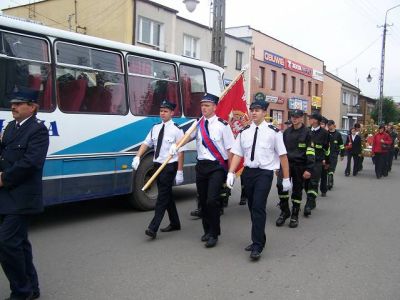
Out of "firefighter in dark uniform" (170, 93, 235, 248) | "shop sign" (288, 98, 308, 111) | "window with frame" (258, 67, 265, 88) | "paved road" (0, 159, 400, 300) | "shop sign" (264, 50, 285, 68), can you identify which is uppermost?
"shop sign" (264, 50, 285, 68)

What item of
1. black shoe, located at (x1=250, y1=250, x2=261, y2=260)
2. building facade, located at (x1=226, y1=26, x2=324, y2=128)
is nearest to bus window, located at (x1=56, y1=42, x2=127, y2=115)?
black shoe, located at (x1=250, y1=250, x2=261, y2=260)

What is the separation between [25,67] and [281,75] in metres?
33.5

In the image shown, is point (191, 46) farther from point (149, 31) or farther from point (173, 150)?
point (173, 150)

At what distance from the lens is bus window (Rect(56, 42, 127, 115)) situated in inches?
276

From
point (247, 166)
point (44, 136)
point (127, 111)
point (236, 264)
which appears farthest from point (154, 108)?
point (44, 136)

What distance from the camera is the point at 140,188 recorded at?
328 inches

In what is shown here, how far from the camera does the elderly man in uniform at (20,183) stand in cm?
387

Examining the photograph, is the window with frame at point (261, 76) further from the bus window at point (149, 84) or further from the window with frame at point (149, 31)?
the bus window at point (149, 84)

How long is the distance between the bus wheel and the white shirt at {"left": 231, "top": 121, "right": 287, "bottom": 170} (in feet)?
9.18

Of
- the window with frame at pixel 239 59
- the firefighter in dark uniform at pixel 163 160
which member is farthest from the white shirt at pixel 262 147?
the window with frame at pixel 239 59

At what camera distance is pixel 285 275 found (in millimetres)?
5047

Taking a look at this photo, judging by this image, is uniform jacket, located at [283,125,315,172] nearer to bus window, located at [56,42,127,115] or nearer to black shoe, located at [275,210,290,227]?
black shoe, located at [275,210,290,227]

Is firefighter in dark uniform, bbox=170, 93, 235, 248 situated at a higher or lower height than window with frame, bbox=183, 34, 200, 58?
lower

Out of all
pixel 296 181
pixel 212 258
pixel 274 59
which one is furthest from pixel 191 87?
pixel 274 59
